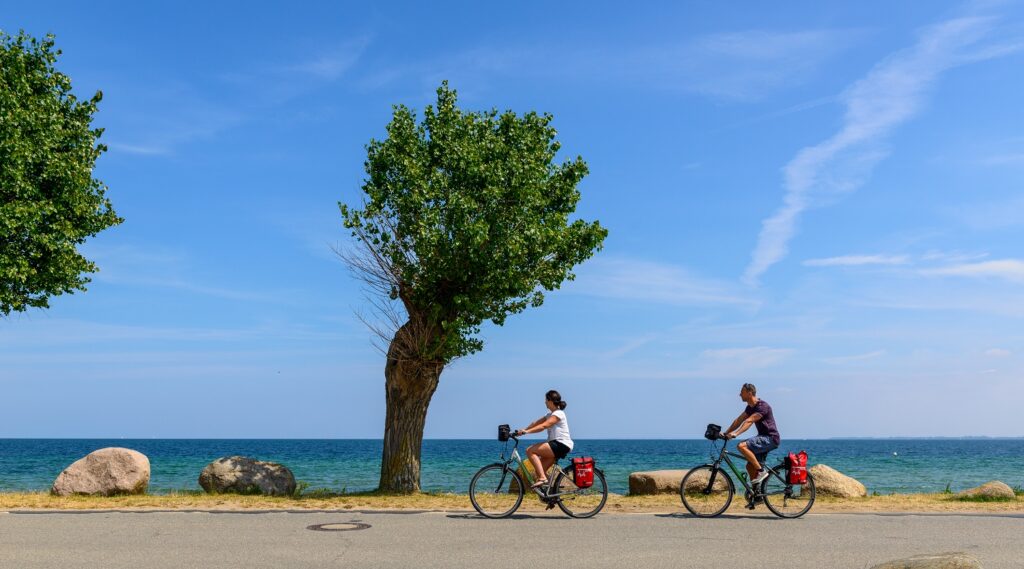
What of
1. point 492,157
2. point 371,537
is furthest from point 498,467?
point 492,157

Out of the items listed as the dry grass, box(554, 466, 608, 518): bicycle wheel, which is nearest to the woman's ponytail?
box(554, 466, 608, 518): bicycle wheel

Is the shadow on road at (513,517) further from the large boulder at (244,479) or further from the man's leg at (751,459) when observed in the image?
the large boulder at (244,479)

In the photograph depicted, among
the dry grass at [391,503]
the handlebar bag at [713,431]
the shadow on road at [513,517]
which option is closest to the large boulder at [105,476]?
the dry grass at [391,503]

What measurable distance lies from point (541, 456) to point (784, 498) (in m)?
3.89

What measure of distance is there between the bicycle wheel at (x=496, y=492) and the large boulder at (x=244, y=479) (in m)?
6.80

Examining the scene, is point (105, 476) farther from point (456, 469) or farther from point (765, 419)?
point (456, 469)

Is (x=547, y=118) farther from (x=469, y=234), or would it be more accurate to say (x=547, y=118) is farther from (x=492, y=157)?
(x=469, y=234)

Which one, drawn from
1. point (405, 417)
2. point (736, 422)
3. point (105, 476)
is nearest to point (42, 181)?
point (105, 476)

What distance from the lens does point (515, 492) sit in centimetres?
1338

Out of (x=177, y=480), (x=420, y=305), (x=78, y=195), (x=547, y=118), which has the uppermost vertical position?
(x=547, y=118)

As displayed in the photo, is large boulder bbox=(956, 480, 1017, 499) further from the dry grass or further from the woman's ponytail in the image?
the woman's ponytail

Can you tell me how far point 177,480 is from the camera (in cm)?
4069

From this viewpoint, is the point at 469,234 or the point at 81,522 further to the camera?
the point at 469,234

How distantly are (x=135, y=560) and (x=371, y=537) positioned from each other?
2.86 m
